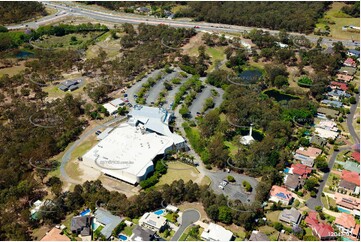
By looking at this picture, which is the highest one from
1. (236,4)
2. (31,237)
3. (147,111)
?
(236,4)

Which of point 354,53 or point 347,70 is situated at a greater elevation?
point 354,53

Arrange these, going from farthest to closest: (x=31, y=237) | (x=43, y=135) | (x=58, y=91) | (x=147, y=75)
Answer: (x=147, y=75), (x=58, y=91), (x=43, y=135), (x=31, y=237)

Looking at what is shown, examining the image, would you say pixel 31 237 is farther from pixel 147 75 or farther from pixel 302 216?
pixel 147 75

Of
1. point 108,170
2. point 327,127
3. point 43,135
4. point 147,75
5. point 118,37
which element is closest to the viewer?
point 108,170

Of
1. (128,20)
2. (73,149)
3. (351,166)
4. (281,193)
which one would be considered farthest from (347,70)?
(128,20)

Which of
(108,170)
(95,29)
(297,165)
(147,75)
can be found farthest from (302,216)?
(95,29)

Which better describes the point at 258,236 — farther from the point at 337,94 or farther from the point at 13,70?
the point at 13,70

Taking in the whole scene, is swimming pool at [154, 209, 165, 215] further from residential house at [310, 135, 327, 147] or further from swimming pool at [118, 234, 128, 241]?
residential house at [310, 135, 327, 147]
